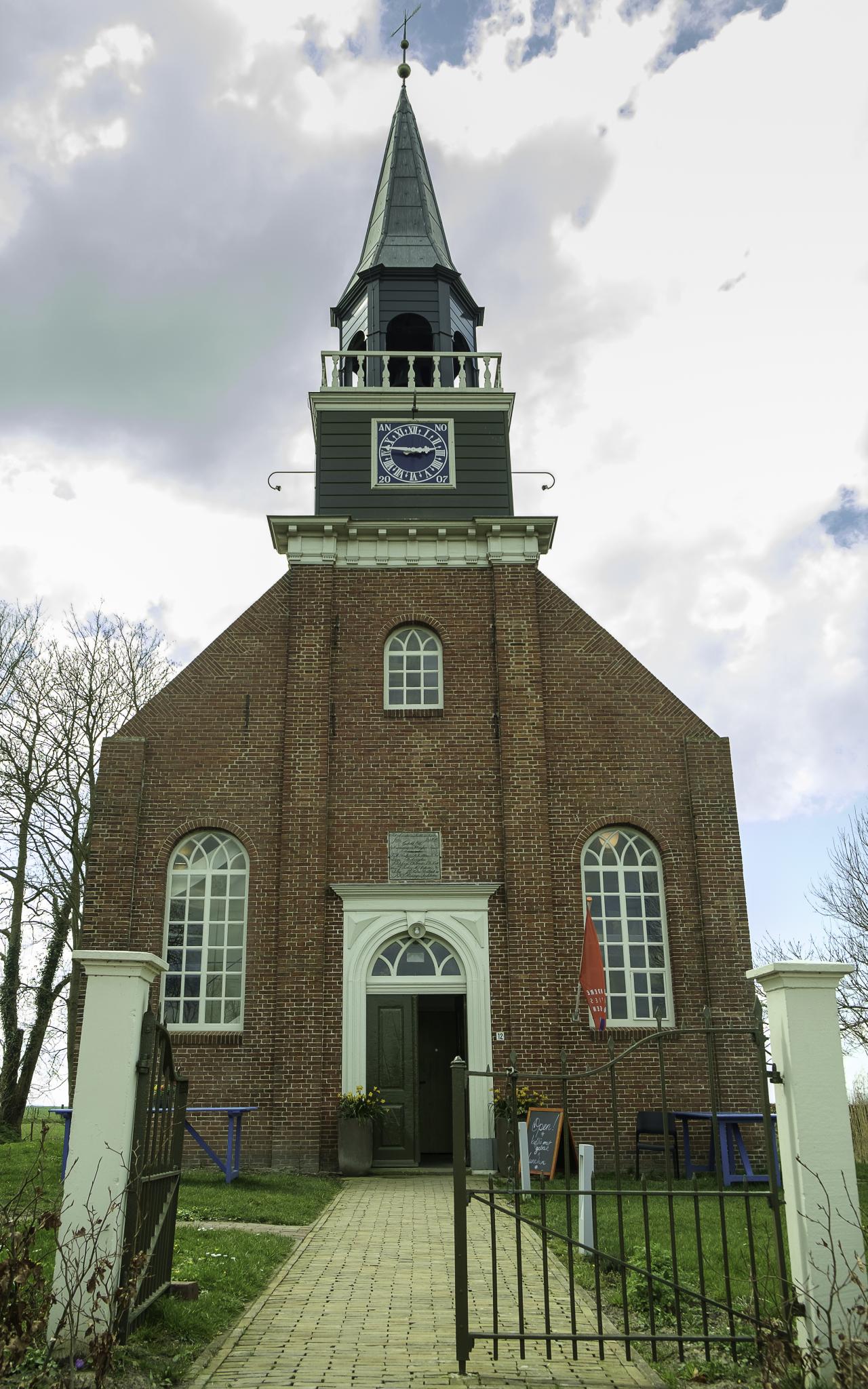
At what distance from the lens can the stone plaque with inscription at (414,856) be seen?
16.2 m

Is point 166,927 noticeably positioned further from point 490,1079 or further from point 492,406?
point 492,406

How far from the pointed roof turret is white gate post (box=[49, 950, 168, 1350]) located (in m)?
16.9

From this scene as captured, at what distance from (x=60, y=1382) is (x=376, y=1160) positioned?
1122 cm

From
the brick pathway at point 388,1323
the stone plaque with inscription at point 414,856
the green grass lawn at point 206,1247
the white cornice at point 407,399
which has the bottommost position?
the brick pathway at point 388,1323

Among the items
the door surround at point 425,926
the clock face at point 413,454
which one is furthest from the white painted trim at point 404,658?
the door surround at point 425,926

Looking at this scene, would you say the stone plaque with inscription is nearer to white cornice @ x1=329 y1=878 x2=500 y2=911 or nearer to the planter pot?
white cornice @ x1=329 y1=878 x2=500 y2=911

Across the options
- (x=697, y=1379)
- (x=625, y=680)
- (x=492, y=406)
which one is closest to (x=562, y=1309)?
(x=697, y=1379)

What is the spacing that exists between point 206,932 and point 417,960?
295cm

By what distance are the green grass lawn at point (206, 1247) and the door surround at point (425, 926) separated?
8.10ft

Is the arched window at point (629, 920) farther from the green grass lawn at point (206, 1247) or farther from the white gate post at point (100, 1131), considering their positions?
the white gate post at point (100, 1131)

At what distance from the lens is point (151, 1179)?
6.19 metres

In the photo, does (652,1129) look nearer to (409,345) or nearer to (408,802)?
(408,802)

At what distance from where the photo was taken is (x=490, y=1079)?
15570mm

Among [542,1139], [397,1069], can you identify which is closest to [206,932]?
[397,1069]
